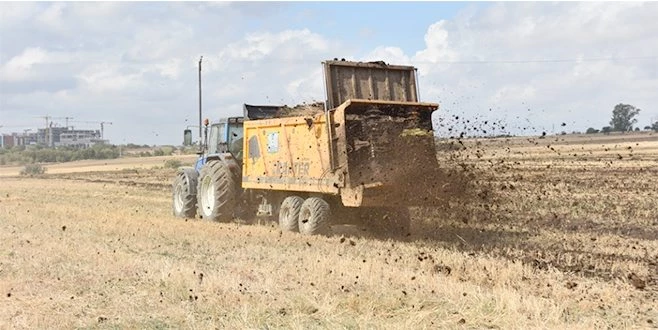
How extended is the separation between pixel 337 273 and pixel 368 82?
4770mm

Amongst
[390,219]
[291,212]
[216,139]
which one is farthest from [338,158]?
[216,139]

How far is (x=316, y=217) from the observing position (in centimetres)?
1155

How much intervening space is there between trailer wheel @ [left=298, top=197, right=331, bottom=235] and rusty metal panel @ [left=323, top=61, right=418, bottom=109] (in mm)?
1609

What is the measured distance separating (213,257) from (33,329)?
381cm

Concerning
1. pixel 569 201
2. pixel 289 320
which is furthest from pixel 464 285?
pixel 569 201

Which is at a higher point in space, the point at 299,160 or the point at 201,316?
the point at 299,160

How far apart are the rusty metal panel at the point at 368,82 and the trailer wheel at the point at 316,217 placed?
1.61 m

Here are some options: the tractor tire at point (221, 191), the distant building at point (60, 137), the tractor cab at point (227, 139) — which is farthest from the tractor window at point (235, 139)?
the distant building at point (60, 137)

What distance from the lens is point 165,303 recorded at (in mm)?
6730

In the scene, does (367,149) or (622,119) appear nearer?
(367,149)

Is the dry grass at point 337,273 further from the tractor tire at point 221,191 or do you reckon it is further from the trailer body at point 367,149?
the trailer body at point 367,149

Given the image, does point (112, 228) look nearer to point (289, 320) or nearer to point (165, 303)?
point (165, 303)

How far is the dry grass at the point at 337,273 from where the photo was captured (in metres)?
6.19

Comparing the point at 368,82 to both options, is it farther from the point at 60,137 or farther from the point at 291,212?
the point at 60,137
